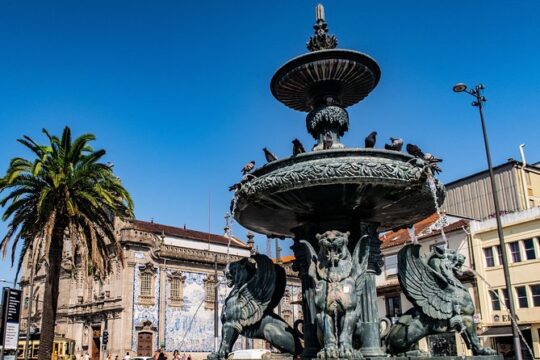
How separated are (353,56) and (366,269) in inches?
115

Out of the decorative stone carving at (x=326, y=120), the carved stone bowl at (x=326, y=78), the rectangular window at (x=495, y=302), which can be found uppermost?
the carved stone bowl at (x=326, y=78)

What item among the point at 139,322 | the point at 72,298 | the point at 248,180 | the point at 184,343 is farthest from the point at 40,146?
the point at 72,298

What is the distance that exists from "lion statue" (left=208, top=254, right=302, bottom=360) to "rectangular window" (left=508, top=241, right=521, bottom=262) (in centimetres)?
2294

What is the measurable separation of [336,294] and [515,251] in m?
24.0

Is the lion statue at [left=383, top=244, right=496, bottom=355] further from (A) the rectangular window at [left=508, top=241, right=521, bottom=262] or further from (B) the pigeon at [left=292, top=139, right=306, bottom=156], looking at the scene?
(A) the rectangular window at [left=508, top=241, right=521, bottom=262]

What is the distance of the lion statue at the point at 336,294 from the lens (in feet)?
19.9

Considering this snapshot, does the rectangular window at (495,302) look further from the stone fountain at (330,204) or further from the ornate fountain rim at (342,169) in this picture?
the ornate fountain rim at (342,169)

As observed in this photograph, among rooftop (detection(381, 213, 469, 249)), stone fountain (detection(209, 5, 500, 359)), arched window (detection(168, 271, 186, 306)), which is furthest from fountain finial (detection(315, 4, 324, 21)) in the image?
arched window (detection(168, 271, 186, 306))

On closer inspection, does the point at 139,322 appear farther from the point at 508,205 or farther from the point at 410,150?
the point at 410,150

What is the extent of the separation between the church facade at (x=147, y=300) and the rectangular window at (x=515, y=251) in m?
16.3

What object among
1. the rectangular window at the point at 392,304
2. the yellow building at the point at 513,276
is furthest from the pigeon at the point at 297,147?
the rectangular window at the point at 392,304

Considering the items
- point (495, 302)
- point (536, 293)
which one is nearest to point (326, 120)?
point (536, 293)

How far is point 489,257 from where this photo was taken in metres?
28.6

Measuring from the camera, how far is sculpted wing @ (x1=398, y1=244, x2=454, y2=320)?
6594mm
